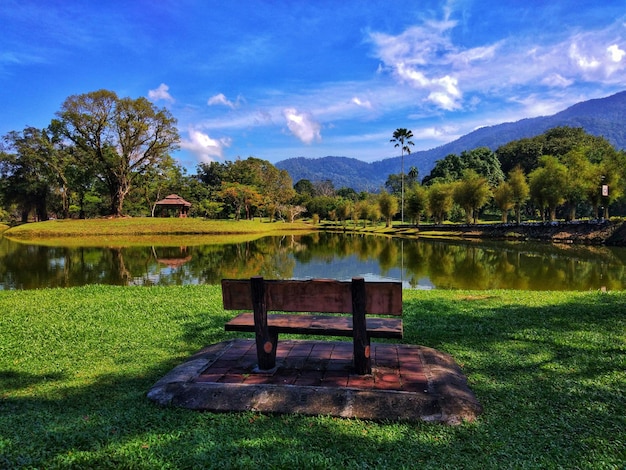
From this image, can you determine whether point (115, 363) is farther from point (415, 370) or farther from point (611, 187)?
point (611, 187)

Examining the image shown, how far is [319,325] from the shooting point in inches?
156

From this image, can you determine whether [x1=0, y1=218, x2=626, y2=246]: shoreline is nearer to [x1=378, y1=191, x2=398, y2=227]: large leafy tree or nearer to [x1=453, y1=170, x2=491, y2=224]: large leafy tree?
[x1=453, y1=170, x2=491, y2=224]: large leafy tree

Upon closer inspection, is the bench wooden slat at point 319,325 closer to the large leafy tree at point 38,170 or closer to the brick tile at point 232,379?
the brick tile at point 232,379

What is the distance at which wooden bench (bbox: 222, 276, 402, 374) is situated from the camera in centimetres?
367

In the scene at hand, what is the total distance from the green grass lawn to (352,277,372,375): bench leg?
78cm

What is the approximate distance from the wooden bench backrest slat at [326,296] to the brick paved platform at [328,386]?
679 mm

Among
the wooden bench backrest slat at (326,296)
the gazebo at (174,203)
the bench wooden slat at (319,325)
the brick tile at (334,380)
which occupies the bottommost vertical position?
the brick tile at (334,380)

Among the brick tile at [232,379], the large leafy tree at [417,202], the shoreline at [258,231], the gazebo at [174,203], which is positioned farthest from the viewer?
the gazebo at [174,203]

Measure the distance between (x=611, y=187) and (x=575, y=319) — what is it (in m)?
35.6

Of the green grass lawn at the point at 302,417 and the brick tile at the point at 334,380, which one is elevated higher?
the brick tile at the point at 334,380

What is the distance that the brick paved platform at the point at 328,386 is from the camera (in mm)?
3281

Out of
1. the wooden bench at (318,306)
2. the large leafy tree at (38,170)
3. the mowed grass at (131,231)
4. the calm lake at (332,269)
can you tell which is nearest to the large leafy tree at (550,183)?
the calm lake at (332,269)

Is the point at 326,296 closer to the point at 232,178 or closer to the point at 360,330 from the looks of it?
the point at 360,330

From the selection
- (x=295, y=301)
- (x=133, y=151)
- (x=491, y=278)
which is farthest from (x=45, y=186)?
(x=295, y=301)
